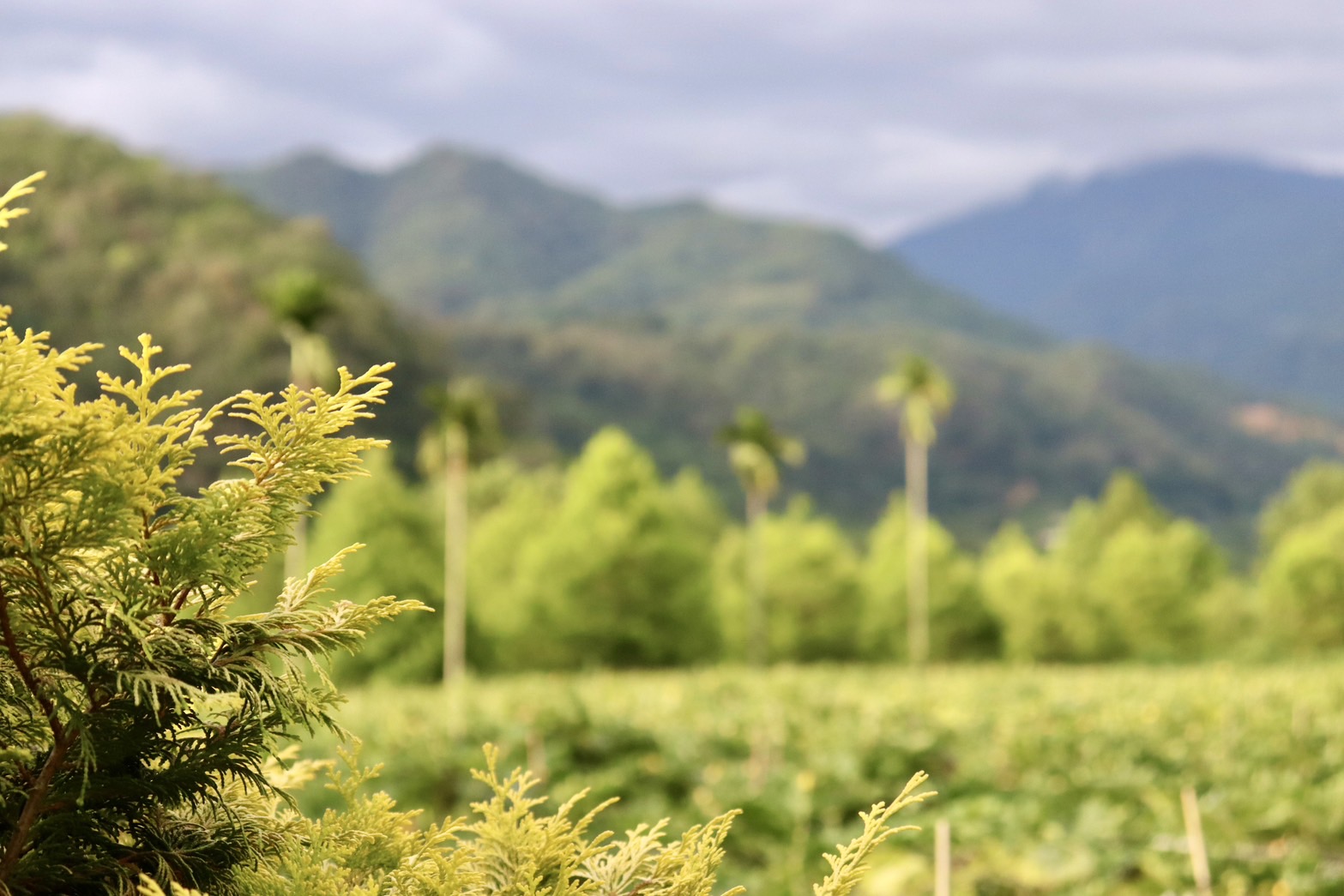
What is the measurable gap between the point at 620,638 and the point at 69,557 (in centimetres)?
4548

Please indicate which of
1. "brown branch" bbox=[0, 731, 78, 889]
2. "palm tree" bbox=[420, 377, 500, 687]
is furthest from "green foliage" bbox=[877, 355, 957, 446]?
"brown branch" bbox=[0, 731, 78, 889]

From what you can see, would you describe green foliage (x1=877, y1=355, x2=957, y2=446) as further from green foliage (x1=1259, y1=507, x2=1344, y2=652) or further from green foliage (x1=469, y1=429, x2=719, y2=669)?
green foliage (x1=1259, y1=507, x2=1344, y2=652)

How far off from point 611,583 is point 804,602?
558 inches

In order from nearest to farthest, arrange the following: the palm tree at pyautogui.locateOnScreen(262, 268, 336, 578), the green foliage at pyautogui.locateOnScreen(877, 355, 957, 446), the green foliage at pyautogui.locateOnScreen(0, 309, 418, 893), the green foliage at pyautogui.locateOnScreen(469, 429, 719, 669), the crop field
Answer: the green foliage at pyautogui.locateOnScreen(0, 309, 418, 893) < the crop field < the palm tree at pyautogui.locateOnScreen(262, 268, 336, 578) < the green foliage at pyautogui.locateOnScreen(469, 429, 719, 669) < the green foliage at pyautogui.locateOnScreen(877, 355, 957, 446)

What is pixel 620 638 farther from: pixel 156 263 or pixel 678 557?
pixel 156 263

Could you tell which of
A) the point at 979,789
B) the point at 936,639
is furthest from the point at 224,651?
the point at 936,639

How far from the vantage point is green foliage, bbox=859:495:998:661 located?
200 ft

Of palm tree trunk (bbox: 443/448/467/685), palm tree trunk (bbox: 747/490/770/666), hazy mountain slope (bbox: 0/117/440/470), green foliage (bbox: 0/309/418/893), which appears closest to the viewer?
green foliage (bbox: 0/309/418/893)

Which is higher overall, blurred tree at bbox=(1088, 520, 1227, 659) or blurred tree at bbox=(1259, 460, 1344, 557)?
blurred tree at bbox=(1259, 460, 1344, 557)

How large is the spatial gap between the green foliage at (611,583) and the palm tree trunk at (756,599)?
200 inches

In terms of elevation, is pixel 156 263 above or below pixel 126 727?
above

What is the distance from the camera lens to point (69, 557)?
1.95 m

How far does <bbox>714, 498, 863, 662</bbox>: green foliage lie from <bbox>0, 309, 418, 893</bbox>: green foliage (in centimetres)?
5464

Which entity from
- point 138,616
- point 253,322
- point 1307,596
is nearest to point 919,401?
point 1307,596
